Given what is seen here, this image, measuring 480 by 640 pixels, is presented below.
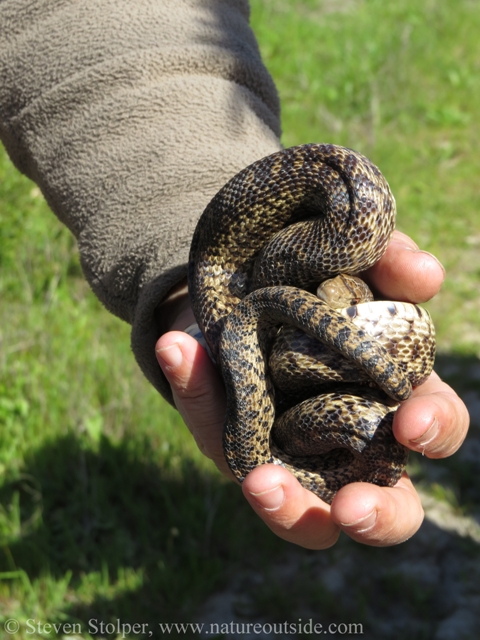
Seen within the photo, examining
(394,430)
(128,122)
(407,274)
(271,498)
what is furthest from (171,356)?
(128,122)

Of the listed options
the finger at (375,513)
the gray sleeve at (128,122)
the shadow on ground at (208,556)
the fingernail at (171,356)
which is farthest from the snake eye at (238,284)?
the shadow on ground at (208,556)

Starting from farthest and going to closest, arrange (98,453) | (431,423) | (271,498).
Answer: (98,453) → (271,498) → (431,423)

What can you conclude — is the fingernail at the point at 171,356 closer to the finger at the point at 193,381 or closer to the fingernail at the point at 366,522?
Answer: the finger at the point at 193,381

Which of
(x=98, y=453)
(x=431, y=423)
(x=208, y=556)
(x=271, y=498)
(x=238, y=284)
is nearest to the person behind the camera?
(x=431, y=423)

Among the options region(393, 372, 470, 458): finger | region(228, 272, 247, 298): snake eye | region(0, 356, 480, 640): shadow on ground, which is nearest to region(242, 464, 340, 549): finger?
region(393, 372, 470, 458): finger

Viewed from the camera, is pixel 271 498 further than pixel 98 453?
No

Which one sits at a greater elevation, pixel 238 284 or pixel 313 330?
pixel 313 330

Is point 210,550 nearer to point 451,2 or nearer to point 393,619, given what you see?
point 393,619

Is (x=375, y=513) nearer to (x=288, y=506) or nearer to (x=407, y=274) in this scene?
(x=288, y=506)
